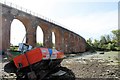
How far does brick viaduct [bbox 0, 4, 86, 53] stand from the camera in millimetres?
23772

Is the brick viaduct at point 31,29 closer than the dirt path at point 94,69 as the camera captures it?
No

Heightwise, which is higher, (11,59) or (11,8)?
(11,8)

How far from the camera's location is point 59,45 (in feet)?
153

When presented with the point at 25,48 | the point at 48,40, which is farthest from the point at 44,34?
the point at 25,48

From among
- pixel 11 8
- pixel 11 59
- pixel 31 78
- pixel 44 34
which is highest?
pixel 11 8

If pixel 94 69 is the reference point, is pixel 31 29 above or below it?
above

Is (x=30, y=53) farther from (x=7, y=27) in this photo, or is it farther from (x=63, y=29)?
(x=63, y=29)

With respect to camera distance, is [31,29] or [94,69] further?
[31,29]

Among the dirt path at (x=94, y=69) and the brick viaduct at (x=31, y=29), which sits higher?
the brick viaduct at (x=31, y=29)

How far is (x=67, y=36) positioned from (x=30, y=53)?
43.5 m

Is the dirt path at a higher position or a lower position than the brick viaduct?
lower

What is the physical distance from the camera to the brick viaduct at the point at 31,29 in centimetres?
2377

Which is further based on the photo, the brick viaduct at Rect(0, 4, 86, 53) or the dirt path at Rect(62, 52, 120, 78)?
the brick viaduct at Rect(0, 4, 86, 53)

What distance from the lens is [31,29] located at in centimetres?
3177
